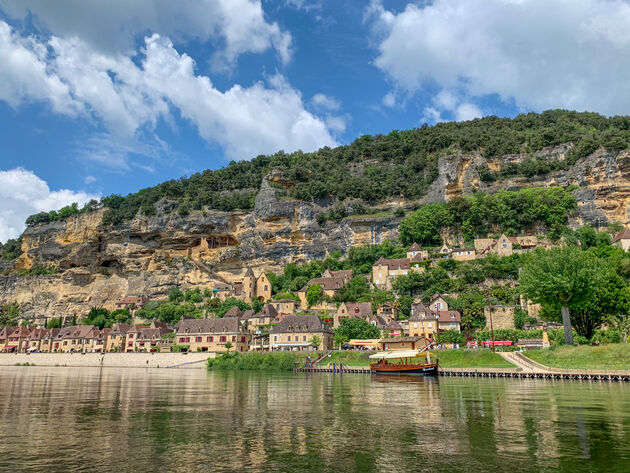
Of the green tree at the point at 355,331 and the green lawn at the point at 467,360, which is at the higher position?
the green tree at the point at 355,331

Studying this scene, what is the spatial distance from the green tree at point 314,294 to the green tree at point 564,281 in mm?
40255

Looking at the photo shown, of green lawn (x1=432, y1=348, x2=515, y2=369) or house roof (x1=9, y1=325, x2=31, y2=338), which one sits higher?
house roof (x1=9, y1=325, x2=31, y2=338)

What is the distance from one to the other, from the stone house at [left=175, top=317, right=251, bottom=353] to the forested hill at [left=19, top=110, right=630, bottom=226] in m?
39.3

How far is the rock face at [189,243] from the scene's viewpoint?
104 m

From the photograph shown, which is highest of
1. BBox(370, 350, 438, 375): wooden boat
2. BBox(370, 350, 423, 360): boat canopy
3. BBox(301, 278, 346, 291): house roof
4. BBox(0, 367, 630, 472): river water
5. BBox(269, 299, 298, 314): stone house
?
BBox(301, 278, 346, 291): house roof

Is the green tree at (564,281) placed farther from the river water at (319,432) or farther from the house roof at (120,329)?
the house roof at (120,329)

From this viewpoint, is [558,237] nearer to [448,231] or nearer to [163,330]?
[448,231]

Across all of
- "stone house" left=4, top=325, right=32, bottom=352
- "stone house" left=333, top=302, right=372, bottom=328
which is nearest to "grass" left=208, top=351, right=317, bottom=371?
"stone house" left=333, top=302, right=372, bottom=328

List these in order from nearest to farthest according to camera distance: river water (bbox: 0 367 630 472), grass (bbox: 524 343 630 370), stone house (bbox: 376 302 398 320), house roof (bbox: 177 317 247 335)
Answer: river water (bbox: 0 367 630 472) < grass (bbox: 524 343 630 370) < stone house (bbox: 376 302 398 320) < house roof (bbox: 177 317 247 335)

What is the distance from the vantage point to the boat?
153ft

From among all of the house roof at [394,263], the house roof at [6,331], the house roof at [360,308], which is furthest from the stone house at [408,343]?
the house roof at [6,331]

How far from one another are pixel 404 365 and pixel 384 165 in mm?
85783

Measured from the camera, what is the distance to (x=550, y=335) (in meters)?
56.2

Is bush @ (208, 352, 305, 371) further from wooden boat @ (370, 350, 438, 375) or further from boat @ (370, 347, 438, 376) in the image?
wooden boat @ (370, 350, 438, 375)
